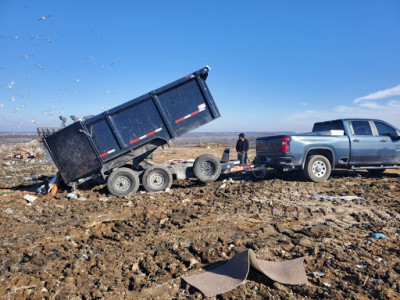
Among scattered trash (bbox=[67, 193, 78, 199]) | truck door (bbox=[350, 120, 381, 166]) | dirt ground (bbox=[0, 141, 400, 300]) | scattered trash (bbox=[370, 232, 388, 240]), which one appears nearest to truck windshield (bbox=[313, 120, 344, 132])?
truck door (bbox=[350, 120, 381, 166])

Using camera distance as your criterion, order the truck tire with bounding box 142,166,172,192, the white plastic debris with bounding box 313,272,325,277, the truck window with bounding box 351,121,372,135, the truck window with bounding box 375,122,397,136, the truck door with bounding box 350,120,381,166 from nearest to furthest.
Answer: the white plastic debris with bounding box 313,272,325,277 < the truck tire with bounding box 142,166,172,192 < the truck door with bounding box 350,120,381,166 < the truck window with bounding box 351,121,372,135 < the truck window with bounding box 375,122,397,136

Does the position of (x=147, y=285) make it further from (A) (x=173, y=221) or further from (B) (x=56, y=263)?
(A) (x=173, y=221)

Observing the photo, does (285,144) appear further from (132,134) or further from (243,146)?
(132,134)

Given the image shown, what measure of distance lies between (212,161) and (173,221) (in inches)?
116

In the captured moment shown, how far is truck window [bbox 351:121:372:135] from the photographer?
7.94 metres

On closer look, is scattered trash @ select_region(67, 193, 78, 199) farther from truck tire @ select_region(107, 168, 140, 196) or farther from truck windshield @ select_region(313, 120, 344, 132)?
truck windshield @ select_region(313, 120, 344, 132)

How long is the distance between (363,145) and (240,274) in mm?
6996

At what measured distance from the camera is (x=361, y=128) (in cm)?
804

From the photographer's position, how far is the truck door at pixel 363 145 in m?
7.76

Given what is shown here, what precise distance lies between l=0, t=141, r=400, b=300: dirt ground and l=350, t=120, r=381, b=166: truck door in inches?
38.5

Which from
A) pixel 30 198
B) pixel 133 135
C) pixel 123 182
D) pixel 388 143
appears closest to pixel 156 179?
pixel 123 182

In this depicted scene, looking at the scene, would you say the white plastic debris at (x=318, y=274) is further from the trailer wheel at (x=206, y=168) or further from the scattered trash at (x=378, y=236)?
the trailer wheel at (x=206, y=168)

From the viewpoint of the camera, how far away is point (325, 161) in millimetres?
7555

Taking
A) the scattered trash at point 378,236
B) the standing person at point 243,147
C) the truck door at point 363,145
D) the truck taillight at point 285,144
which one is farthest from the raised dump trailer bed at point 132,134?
the scattered trash at point 378,236
